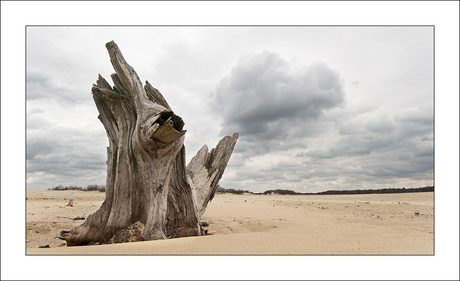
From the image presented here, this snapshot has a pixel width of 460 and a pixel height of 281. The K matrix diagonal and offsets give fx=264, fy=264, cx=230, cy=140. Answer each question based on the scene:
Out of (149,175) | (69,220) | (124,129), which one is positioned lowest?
(69,220)

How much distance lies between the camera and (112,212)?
4457 mm

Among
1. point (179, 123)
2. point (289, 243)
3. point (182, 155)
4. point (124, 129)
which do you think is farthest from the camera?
point (182, 155)

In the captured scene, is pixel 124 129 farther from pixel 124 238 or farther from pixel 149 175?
pixel 124 238

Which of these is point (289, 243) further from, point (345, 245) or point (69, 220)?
point (69, 220)

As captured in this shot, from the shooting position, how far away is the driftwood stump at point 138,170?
418 cm

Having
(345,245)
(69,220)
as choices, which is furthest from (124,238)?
(69,220)

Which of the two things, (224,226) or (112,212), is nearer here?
(112,212)

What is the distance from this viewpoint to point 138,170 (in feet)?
14.9

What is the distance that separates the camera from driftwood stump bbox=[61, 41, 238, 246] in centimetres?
418

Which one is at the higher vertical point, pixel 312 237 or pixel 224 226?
pixel 312 237

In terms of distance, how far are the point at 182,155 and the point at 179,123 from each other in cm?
122

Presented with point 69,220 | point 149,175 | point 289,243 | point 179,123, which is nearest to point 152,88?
point 179,123

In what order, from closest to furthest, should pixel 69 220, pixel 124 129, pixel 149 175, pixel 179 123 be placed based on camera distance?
pixel 179 123 < pixel 149 175 < pixel 124 129 < pixel 69 220

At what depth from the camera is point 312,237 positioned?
12.3ft
